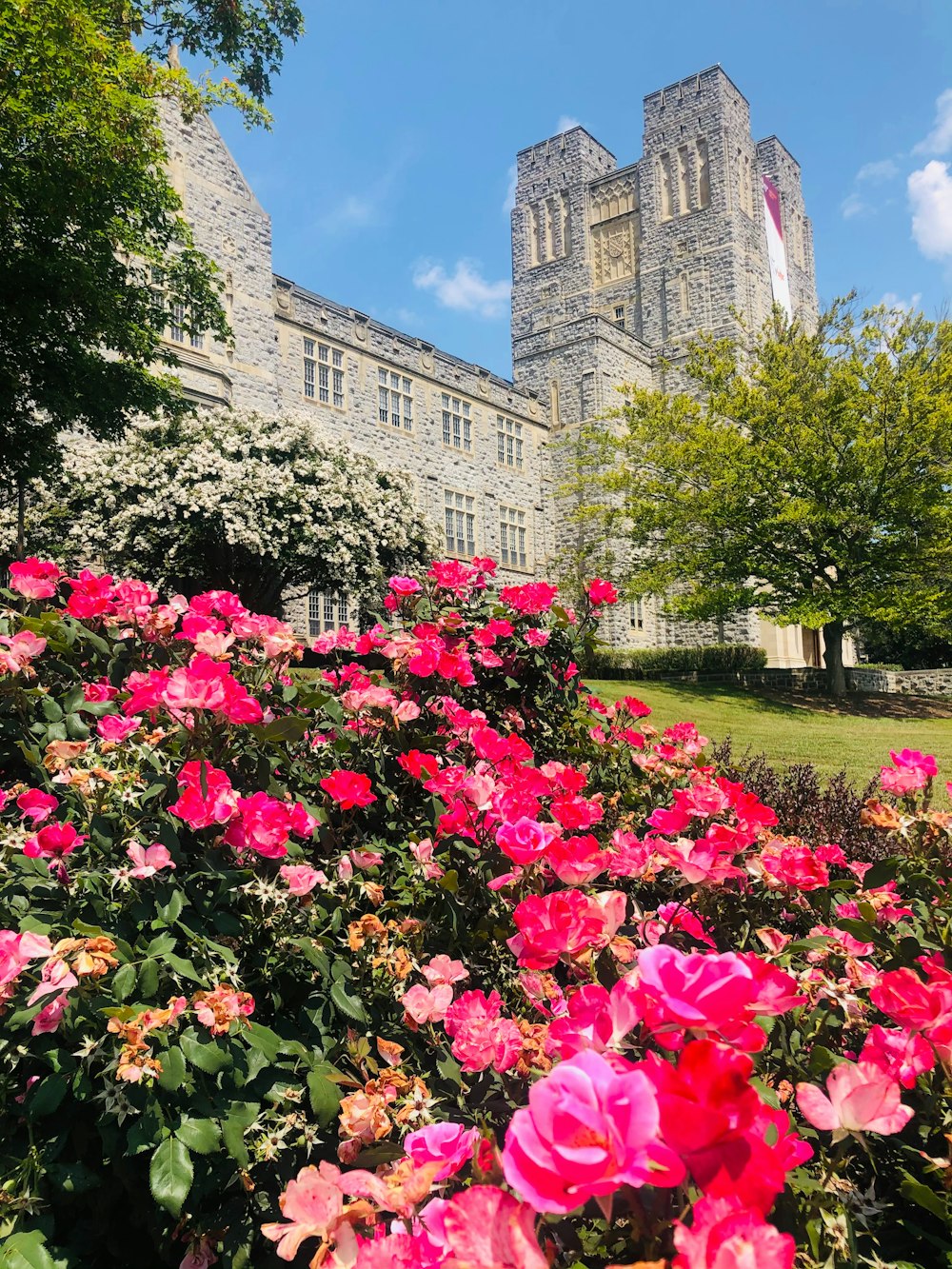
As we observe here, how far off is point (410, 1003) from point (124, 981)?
0.59m

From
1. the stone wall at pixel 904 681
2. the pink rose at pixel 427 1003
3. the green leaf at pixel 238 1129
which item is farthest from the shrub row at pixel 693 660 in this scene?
the green leaf at pixel 238 1129

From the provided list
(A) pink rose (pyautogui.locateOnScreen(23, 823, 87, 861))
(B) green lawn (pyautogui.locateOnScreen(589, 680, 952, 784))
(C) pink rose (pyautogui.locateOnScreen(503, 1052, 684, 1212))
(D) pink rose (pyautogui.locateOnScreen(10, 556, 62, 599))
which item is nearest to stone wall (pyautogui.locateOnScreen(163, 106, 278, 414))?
(B) green lawn (pyautogui.locateOnScreen(589, 680, 952, 784))

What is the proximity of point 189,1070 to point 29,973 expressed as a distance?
0.39 m

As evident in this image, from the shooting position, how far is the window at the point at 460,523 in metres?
28.3

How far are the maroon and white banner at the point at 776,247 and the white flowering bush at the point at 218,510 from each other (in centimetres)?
3023

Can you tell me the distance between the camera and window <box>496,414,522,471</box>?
30.8 m

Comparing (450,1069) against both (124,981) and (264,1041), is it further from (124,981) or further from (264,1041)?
(124,981)

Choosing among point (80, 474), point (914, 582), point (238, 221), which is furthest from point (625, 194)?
point (80, 474)

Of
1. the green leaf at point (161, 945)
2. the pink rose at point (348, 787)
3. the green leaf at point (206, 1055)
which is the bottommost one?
the green leaf at point (206, 1055)

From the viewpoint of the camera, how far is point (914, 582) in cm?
1872

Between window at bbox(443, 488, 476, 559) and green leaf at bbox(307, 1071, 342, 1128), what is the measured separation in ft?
86.6

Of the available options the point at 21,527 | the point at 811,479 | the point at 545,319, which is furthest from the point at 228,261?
the point at 545,319

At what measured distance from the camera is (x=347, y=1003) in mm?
1775

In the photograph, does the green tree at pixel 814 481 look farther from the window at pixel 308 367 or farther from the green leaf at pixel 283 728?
the green leaf at pixel 283 728
